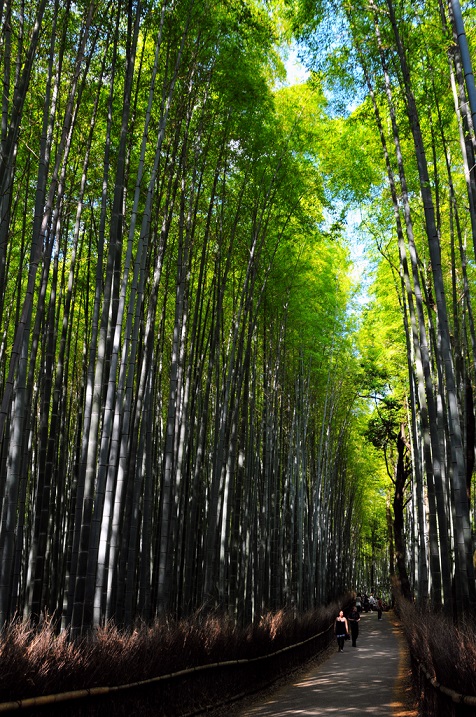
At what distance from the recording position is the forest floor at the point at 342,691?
570 centimetres

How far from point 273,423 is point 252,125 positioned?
194 inches

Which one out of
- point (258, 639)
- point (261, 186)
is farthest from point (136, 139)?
point (258, 639)

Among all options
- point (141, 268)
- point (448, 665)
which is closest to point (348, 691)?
point (448, 665)

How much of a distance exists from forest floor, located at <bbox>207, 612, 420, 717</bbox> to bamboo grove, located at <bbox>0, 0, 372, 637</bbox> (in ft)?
3.79

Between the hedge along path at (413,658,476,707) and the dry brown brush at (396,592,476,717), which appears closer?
the hedge along path at (413,658,476,707)

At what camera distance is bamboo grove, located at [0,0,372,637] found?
5.02 meters

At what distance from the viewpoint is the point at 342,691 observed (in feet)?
22.3

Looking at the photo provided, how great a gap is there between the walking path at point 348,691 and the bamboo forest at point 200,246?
1029mm

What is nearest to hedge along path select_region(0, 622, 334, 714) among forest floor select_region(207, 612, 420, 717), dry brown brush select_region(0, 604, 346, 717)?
dry brown brush select_region(0, 604, 346, 717)

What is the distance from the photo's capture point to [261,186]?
8461mm

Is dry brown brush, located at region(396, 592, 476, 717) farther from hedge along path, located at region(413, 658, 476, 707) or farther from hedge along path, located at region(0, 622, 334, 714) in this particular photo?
hedge along path, located at region(0, 622, 334, 714)

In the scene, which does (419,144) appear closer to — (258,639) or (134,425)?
(134,425)

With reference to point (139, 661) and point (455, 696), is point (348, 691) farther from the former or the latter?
point (455, 696)

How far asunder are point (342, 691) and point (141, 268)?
4.66 meters
